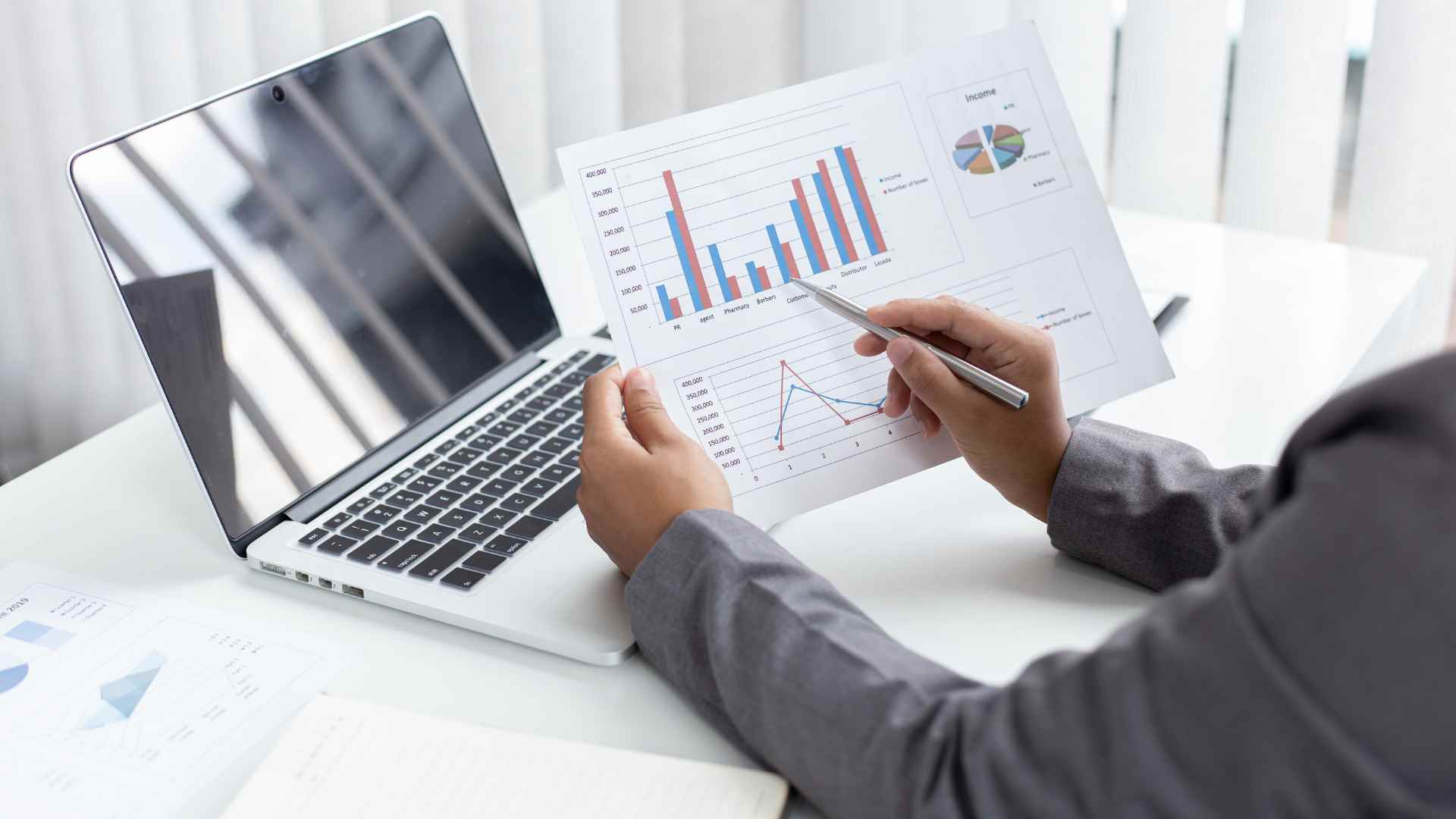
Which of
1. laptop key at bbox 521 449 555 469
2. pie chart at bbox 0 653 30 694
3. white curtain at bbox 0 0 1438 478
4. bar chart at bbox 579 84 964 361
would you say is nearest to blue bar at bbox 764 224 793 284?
bar chart at bbox 579 84 964 361

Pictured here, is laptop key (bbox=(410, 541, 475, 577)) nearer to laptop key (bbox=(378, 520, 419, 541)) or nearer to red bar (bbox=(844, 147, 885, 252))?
laptop key (bbox=(378, 520, 419, 541))

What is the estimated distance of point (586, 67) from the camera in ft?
5.64

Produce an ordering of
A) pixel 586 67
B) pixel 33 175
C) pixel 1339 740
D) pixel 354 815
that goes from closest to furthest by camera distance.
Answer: pixel 1339 740
pixel 354 815
pixel 586 67
pixel 33 175

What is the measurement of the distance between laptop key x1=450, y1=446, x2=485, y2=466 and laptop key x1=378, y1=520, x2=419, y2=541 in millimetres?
79

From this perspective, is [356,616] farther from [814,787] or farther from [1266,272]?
[1266,272]

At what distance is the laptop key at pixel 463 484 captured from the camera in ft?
2.77

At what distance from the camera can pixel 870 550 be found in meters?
0.81

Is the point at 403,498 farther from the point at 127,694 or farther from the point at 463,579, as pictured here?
the point at 127,694

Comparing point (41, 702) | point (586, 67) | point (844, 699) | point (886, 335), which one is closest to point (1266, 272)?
point (886, 335)

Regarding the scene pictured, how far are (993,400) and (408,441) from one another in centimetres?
41

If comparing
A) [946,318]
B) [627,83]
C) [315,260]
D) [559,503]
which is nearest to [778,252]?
[946,318]

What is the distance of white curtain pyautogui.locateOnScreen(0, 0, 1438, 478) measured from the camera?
1379 mm

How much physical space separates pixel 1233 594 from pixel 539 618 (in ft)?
1.33

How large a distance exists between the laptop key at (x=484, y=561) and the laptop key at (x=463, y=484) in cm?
8
